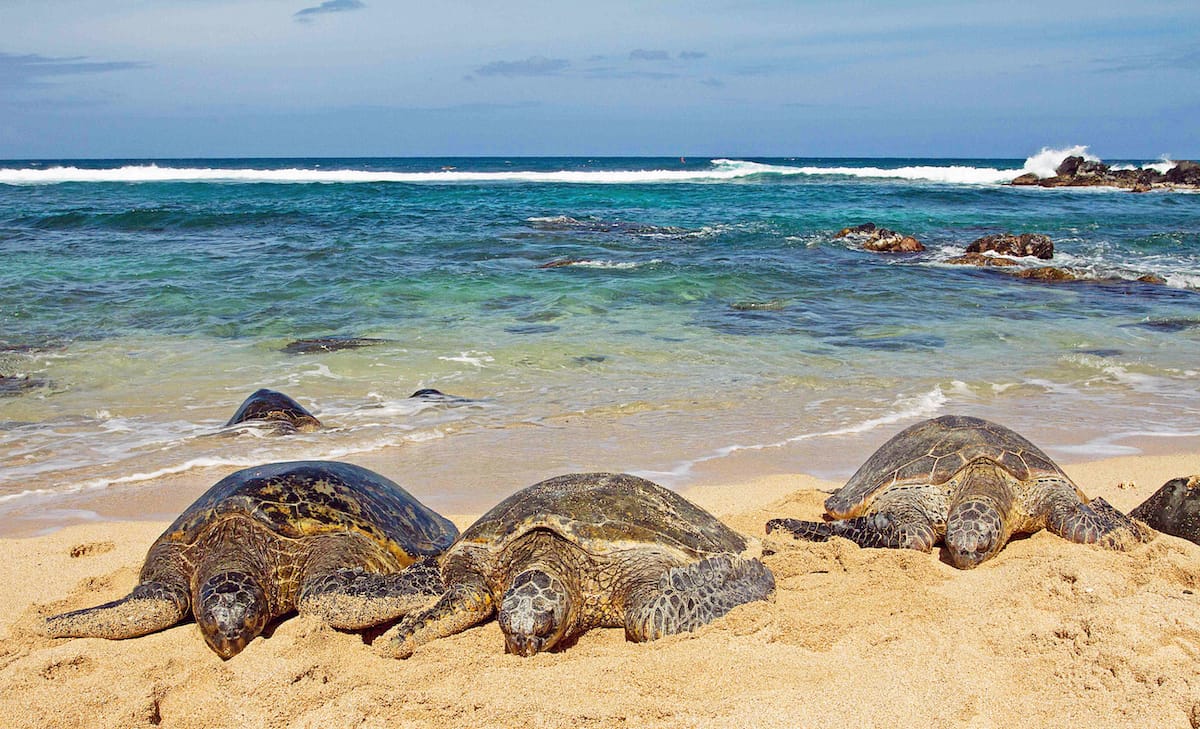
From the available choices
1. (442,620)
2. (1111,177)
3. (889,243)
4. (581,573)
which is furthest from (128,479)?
(1111,177)

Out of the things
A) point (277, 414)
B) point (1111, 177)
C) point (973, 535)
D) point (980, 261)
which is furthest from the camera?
point (1111, 177)

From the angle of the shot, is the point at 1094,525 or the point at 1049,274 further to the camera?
the point at 1049,274

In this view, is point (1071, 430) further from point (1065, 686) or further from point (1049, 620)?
point (1065, 686)

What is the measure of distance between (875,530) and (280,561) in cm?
298

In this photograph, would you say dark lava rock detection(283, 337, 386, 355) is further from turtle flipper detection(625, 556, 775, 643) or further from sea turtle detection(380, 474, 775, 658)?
turtle flipper detection(625, 556, 775, 643)

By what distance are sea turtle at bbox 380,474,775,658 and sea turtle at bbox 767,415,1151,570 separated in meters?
1.00

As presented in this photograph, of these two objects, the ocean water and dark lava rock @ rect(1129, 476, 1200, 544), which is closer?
dark lava rock @ rect(1129, 476, 1200, 544)

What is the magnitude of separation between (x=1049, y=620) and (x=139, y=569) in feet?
14.0

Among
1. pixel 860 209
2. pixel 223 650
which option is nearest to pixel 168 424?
pixel 223 650

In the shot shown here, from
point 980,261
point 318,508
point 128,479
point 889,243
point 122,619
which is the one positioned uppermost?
point 889,243

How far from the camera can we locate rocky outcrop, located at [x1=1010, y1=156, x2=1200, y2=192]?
4398cm

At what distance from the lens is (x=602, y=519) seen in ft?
12.8

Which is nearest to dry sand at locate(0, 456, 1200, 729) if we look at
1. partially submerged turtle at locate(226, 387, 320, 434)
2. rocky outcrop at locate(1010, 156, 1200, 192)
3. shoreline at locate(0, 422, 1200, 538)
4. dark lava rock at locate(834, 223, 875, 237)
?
shoreline at locate(0, 422, 1200, 538)

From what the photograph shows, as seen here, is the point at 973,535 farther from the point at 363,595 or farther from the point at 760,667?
the point at 363,595
